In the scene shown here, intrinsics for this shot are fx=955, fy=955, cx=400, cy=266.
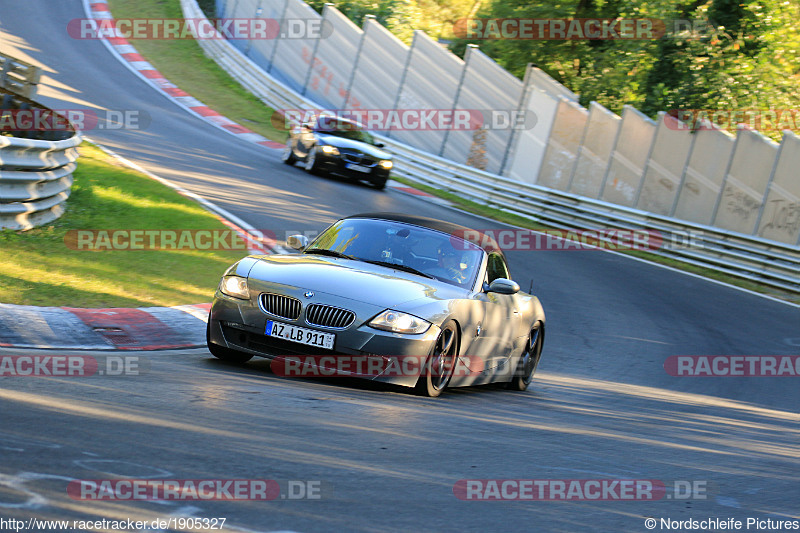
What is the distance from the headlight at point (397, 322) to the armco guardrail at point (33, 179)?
585 centimetres

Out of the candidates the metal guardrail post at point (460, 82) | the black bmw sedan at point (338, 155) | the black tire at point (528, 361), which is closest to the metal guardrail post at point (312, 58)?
the metal guardrail post at point (460, 82)

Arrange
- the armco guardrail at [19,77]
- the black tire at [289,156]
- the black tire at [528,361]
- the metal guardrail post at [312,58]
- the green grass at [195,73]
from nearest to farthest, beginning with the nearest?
the black tire at [528,361], the armco guardrail at [19,77], the black tire at [289,156], the green grass at [195,73], the metal guardrail post at [312,58]

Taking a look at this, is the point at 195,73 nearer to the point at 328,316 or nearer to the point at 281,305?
the point at 281,305

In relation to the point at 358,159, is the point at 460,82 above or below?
above

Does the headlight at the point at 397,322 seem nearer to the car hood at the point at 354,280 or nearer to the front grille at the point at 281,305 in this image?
the car hood at the point at 354,280

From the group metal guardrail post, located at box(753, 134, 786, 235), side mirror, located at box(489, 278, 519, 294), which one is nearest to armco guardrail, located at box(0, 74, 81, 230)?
side mirror, located at box(489, 278, 519, 294)

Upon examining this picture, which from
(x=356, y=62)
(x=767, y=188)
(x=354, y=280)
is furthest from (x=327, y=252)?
(x=356, y=62)

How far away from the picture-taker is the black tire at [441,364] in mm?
7301

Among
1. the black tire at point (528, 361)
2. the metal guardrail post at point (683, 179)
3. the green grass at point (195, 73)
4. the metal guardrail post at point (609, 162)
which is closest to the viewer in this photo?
the black tire at point (528, 361)

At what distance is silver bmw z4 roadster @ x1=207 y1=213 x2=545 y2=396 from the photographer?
704cm

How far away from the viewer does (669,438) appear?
7.40 metres

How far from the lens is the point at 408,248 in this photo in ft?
27.2

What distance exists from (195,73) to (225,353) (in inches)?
1127

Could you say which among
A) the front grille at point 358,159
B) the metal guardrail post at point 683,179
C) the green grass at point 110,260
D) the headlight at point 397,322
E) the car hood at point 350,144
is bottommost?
the green grass at point 110,260
